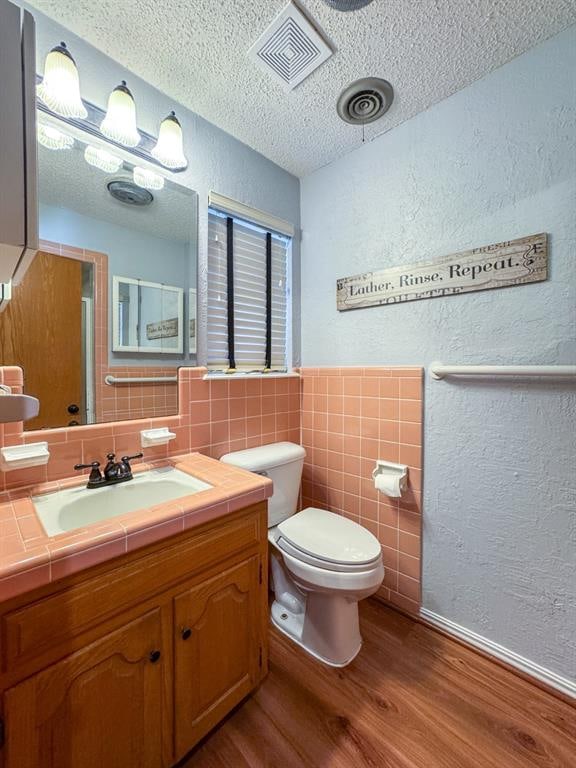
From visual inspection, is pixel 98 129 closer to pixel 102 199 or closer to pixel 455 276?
pixel 102 199

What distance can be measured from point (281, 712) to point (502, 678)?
34.2 inches

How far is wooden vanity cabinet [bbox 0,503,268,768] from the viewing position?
662 millimetres

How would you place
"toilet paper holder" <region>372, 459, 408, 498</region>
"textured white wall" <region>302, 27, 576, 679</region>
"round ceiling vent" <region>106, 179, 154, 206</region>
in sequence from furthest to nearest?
"toilet paper holder" <region>372, 459, 408, 498</region>, "round ceiling vent" <region>106, 179, 154, 206</region>, "textured white wall" <region>302, 27, 576, 679</region>

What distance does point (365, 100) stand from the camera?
140 cm

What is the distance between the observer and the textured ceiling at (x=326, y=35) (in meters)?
1.06

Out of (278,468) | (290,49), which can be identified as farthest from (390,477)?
(290,49)

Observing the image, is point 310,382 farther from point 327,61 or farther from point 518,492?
point 327,61

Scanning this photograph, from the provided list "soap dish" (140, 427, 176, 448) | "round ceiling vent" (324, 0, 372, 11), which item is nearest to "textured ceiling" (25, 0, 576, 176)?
"round ceiling vent" (324, 0, 372, 11)

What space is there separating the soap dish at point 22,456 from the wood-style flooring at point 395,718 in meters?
1.02

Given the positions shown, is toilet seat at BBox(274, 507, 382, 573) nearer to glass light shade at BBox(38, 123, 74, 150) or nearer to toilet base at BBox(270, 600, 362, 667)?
toilet base at BBox(270, 600, 362, 667)

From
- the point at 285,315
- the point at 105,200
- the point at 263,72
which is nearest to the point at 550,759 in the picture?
the point at 285,315

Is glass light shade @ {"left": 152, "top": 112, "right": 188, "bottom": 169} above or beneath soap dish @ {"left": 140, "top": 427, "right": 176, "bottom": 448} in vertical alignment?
above

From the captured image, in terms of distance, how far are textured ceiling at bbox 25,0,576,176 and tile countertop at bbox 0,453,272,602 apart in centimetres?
158

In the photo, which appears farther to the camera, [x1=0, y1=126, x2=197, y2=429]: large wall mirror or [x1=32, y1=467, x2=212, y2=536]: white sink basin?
[x1=0, y1=126, x2=197, y2=429]: large wall mirror
